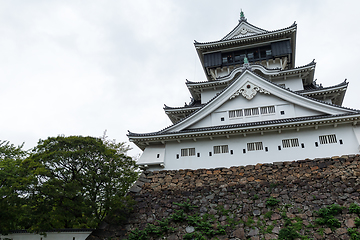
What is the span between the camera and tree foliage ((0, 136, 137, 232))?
991cm

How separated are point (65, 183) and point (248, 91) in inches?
458

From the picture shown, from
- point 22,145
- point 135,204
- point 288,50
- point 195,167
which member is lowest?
point 135,204

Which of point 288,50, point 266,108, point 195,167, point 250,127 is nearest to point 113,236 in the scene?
point 195,167

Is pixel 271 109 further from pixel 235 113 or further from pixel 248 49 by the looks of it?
pixel 248 49

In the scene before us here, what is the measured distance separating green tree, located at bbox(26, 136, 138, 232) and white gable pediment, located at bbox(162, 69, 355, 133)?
15.4 feet

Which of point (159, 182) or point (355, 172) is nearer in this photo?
point (355, 172)

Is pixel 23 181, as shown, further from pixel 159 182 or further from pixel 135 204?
pixel 159 182

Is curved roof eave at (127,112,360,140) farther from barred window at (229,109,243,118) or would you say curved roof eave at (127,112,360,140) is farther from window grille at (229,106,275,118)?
barred window at (229,109,243,118)

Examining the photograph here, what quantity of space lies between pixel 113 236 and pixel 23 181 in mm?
4507

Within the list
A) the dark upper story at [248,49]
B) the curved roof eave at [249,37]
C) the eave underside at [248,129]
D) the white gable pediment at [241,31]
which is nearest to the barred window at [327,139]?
the eave underside at [248,129]

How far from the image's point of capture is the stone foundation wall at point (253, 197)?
10.2 m

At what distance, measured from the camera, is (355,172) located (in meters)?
11.5

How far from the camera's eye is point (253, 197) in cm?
1176

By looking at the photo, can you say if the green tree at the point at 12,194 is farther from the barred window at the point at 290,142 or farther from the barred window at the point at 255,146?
the barred window at the point at 290,142
